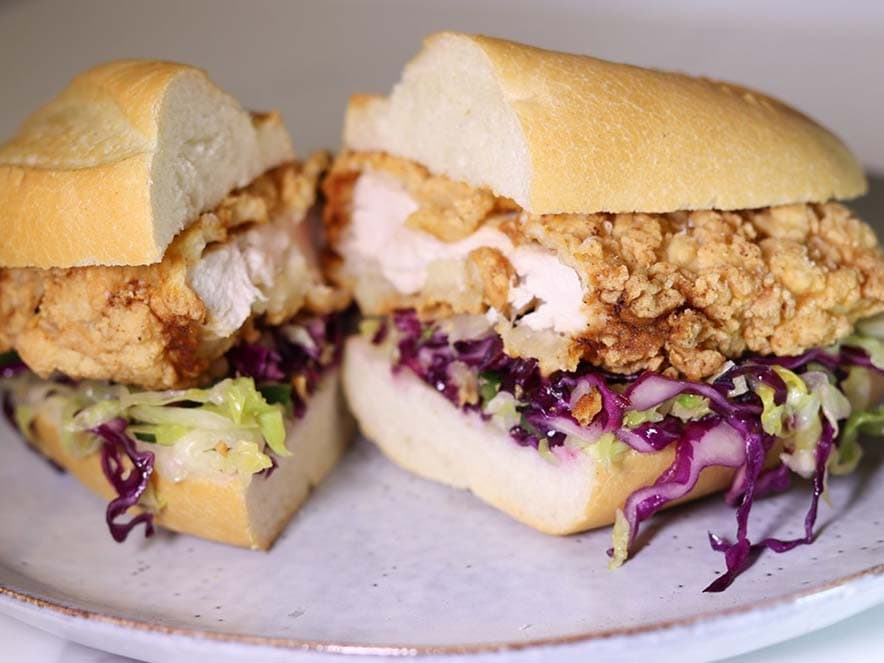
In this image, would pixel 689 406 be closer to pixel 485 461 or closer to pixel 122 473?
pixel 485 461

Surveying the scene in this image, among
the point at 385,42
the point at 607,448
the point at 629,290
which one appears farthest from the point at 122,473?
the point at 385,42

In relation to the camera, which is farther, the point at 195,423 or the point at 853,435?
the point at 853,435

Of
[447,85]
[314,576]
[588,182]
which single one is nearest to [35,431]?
[314,576]

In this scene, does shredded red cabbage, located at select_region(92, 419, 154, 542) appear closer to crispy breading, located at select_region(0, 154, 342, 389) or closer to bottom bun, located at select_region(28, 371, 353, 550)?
bottom bun, located at select_region(28, 371, 353, 550)

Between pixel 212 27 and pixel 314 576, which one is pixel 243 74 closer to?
pixel 212 27

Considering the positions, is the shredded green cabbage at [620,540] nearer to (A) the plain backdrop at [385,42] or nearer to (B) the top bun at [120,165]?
(B) the top bun at [120,165]

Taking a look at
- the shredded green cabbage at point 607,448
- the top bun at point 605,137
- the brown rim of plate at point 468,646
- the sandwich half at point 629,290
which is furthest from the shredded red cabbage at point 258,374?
the shredded green cabbage at point 607,448
